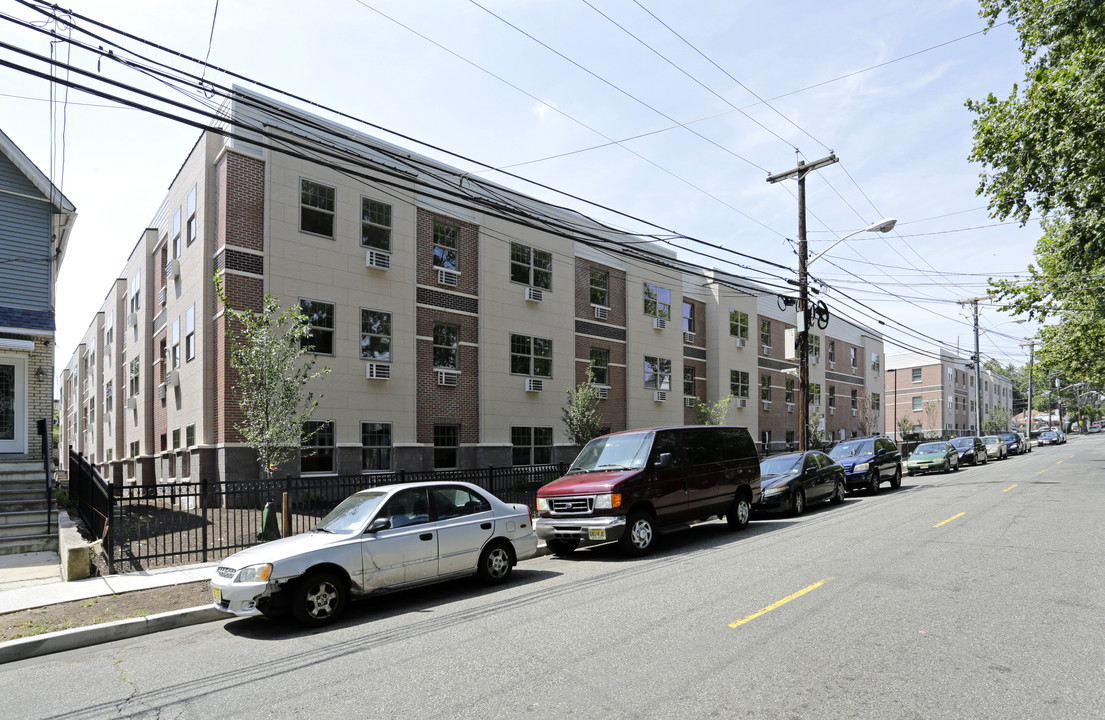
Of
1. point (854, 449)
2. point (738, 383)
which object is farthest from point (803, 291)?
point (738, 383)

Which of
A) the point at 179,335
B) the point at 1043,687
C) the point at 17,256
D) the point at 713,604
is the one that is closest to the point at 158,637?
the point at 713,604

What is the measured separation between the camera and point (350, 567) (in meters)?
7.89

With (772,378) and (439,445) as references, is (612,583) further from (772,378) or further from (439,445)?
(772,378)

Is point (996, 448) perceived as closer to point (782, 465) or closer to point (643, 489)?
point (782, 465)

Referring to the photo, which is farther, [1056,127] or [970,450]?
[970,450]

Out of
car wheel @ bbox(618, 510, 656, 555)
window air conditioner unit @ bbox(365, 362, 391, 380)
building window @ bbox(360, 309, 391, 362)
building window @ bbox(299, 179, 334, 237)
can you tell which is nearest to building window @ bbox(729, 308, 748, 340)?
building window @ bbox(360, 309, 391, 362)

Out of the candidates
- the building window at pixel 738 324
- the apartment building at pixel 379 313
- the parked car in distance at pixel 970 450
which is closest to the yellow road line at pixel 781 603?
the apartment building at pixel 379 313

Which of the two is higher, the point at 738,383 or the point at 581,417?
the point at 738,383

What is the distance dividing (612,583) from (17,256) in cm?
1705

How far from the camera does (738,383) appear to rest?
1393 inches

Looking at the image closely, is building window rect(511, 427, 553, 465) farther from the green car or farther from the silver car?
the green car

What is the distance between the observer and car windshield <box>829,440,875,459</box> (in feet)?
71.0

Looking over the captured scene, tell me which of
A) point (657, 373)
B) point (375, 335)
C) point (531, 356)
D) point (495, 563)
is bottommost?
point (495, 563)

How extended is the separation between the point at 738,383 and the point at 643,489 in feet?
83.2
